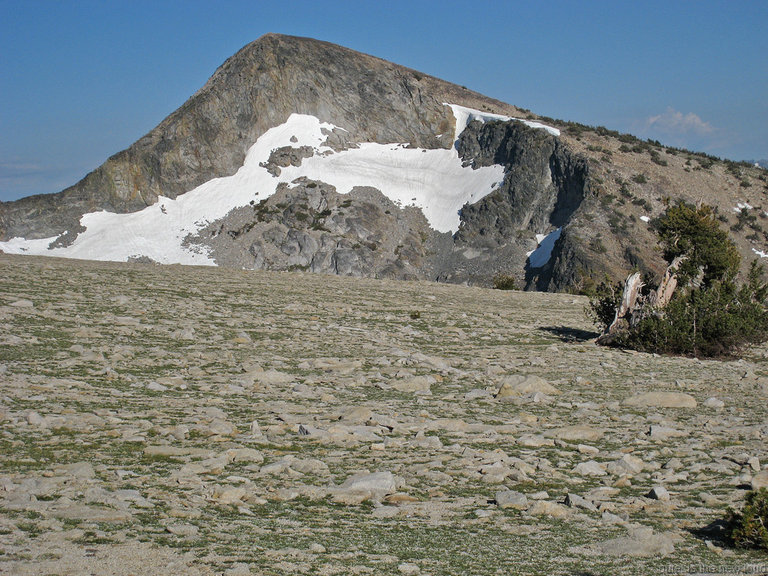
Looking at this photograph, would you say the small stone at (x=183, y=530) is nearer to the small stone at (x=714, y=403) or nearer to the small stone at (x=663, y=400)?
the small stone at (x=663, y=400)

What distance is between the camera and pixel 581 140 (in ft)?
311

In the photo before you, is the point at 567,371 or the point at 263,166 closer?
the point at 567,371

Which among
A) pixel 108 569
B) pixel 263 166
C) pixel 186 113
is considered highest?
pixel 186 113

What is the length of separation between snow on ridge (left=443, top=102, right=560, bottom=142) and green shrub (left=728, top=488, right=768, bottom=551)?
302 ft

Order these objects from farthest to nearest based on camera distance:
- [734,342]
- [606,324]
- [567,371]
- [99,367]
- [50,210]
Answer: [50,210] < [606,324] < [734,342] < [567,371] < [99,367]

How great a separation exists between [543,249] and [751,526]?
265 feet

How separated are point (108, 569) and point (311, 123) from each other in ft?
339

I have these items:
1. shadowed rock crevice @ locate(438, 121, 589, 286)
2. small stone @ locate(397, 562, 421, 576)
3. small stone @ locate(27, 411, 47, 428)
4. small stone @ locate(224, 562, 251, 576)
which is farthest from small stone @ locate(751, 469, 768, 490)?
shadowed rock crevice @ locate(438, 121, 589, 286)

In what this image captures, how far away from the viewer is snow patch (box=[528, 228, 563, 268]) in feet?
270

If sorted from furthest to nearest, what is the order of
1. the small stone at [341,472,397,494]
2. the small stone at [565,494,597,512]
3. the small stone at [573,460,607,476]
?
the small stone at [573,460,607,476] < the small stone at [341,472,397,494] < the small stone at [565,494,597,512]

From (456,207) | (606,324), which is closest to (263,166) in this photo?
(456,207)

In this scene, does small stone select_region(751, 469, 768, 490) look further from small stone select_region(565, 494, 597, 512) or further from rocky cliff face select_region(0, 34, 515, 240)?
rocky cliff face select_region(0, 34, 515, 240)

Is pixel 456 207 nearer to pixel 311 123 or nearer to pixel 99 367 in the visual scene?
pixel 311 123

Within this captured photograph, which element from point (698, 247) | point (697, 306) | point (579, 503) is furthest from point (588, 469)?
point (698, 247)
